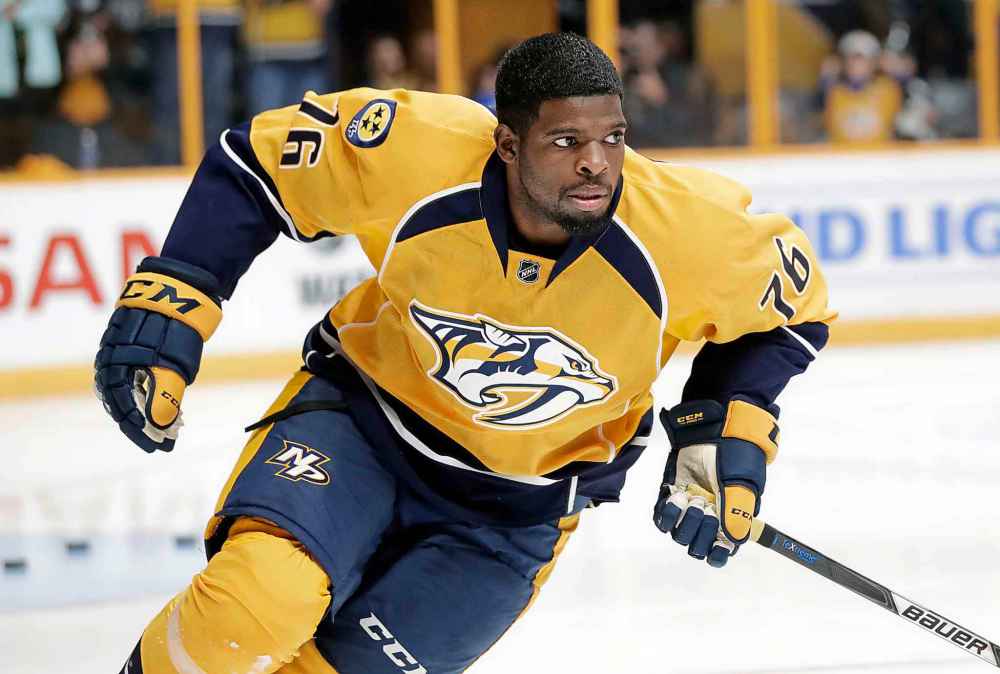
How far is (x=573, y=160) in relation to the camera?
2240 millimetres

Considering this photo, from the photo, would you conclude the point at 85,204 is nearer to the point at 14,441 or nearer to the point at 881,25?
the point at 14,441

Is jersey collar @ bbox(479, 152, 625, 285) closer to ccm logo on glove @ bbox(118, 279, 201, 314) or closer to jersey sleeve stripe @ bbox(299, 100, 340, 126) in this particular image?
jersey sleeve stripe @ bbox(299, 100, 340, 126)

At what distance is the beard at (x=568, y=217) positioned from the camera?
7.39 feet

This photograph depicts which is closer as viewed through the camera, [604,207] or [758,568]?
[604,207]

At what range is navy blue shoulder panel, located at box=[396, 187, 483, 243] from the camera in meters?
2.36

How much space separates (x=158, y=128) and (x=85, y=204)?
601mm

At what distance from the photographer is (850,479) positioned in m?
4.68

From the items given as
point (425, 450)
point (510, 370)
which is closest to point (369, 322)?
point (425, 450)

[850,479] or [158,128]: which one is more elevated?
[158,128]

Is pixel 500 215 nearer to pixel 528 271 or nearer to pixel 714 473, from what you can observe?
pixel 528 271

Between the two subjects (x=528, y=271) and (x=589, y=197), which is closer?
(x=589, y=197)

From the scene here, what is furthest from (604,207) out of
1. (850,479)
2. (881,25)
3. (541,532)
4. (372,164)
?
(881,25)

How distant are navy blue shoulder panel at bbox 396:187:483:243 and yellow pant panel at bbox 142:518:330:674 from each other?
54 cm

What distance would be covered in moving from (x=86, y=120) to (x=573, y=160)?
560cm
